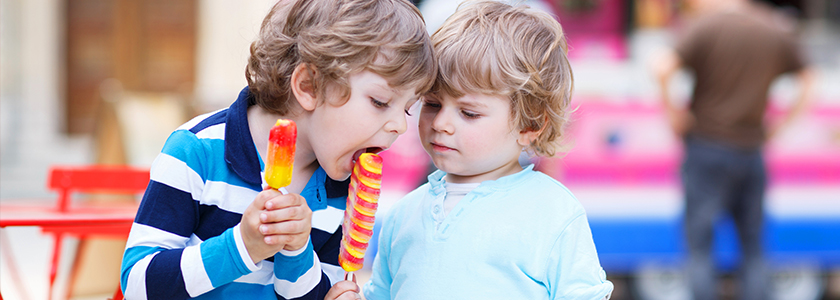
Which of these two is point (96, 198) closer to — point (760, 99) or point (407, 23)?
point (407, 23)

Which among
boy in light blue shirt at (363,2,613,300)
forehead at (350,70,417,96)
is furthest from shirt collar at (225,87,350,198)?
boy in light blue shirt at (363,2,613,300)

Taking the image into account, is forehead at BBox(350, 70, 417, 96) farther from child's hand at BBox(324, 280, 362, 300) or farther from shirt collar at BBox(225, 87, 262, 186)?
child's hand at BBox(324, 280, 362, 300)

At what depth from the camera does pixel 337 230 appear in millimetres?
1684

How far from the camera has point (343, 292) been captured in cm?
155

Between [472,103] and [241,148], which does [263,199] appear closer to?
[241,148]

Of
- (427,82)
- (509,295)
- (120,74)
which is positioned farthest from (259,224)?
(120,74)

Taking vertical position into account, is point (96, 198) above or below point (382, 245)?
below

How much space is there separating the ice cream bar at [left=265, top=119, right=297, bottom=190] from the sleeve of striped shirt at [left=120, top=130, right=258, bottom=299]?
13 centimetres

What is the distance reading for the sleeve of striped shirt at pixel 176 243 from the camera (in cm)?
136

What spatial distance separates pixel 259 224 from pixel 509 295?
57 centimetres

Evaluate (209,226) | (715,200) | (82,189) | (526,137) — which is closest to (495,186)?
(526,137)

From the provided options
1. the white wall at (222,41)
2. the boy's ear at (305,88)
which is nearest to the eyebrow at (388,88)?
the boy's ear at (305,88)

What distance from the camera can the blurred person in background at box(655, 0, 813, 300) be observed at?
423 centimetres

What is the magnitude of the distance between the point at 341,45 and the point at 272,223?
0.38 m
